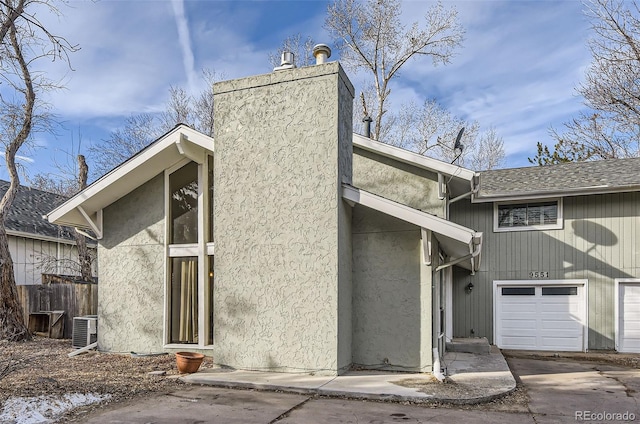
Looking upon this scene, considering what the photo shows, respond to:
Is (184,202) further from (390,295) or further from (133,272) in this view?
(390,295)

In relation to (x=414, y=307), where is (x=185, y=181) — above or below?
above

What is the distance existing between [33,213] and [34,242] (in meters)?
1.48

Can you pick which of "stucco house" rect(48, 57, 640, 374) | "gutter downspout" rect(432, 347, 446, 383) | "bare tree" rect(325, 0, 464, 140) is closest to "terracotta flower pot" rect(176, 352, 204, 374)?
"stucco house" rect(48, 57, 640, 374)

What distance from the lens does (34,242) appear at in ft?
53.9

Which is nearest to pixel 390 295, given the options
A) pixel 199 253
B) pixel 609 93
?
pixel 199 253

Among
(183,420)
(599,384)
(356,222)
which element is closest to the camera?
(183,420)

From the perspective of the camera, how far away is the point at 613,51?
1370cm

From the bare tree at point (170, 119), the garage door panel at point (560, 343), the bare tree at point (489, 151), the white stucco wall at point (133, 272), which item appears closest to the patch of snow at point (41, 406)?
the white stucco wall at point (133, 272)

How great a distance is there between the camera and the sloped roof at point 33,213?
1577cm

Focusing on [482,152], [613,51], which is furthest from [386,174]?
[482,152]

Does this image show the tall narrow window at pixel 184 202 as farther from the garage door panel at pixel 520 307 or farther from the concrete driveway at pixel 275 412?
the garage door panel at pixel 520 307

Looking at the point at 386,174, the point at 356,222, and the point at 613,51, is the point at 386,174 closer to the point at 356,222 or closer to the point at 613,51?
the point at 356,222

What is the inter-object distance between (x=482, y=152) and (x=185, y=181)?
62.9ft

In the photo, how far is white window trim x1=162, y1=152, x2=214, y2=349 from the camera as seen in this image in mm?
8219
